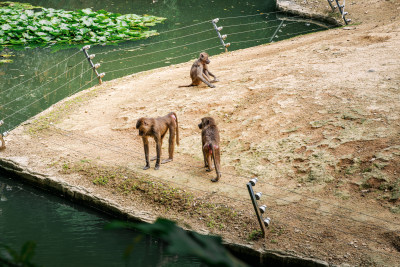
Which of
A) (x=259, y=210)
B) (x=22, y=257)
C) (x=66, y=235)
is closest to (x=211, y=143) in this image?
(x=259, y=210)

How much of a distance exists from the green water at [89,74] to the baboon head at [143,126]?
1.46m

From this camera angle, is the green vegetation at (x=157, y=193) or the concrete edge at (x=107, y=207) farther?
the green vegetation at (x=157, y=193)

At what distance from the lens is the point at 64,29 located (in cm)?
1680

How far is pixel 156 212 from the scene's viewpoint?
629 centimetres

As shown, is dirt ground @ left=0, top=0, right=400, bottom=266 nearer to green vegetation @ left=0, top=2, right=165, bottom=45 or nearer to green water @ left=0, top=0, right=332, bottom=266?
green water @ left=0, top=0, right=332, bottom=266

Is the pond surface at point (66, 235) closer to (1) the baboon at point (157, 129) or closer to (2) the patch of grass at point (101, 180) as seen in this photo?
(2) the patch of grass at point (101, 180)

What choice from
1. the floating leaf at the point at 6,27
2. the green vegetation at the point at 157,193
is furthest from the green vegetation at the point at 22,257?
the floating leaf at the point at 6,27

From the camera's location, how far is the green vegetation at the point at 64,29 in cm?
1666

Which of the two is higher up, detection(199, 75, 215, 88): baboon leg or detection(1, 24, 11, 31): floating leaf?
detection(1, 24, 11, 31): floating leaf

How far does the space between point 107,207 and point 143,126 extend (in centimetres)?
138

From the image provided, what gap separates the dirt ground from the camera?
5391 millimetres

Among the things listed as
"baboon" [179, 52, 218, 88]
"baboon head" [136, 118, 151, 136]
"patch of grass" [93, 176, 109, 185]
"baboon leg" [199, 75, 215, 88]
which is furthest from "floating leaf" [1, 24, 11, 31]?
"baboon head" [136, 118, 151, 136]

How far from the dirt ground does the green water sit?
2.04 ft

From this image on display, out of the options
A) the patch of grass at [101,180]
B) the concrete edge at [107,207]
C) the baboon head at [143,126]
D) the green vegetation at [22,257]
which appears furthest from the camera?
the patch of grass at [101,180]
